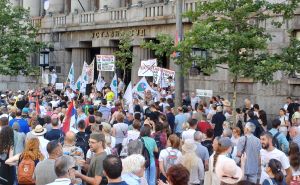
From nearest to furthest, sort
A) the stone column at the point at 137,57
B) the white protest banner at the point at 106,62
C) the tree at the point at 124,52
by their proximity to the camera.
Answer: the white protest banner at the point at 106,62 → the tree at the point at 124,52 → the stone column at the point at 137,57

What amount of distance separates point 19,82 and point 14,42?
7203mm

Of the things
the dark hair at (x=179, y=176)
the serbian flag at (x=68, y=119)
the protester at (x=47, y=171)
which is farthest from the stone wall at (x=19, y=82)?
the dark hair at (x=179, y=176)

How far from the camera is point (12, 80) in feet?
140

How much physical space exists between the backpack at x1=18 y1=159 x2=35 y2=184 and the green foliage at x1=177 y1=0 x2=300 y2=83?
9.25m

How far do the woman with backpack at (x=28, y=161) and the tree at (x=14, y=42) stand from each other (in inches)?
984

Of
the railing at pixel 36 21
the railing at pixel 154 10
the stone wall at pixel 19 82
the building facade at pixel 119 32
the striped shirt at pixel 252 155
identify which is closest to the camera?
the striped shirt at pixel 252 155

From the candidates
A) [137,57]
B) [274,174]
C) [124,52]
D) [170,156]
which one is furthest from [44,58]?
[274,174]

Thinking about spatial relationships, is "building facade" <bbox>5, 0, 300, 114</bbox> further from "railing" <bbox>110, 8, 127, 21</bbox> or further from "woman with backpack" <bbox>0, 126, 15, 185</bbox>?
"woman with backpack" <bbox>0, 126, 15, 185</bbox>

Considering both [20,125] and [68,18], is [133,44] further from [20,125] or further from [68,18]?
[20,125]

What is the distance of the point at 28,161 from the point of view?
968cm

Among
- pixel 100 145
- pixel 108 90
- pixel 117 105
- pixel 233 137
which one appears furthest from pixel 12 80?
pixel 100 145

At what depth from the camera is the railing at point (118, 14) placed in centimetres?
3247

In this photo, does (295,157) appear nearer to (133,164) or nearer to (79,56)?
(133,164)

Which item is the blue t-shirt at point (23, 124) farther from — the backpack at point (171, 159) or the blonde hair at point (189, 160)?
the blonde hair at point (189, 160)
